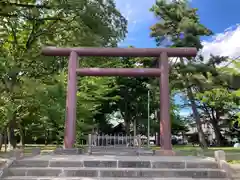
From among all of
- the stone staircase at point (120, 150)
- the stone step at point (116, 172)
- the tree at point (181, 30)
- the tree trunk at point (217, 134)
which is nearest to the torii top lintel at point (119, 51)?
the stone staircase at point (120, 150)

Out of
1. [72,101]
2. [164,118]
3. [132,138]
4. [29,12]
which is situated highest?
[29,12]

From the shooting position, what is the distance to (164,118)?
979cm

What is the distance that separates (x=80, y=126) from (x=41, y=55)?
742cm

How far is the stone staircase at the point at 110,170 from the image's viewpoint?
5953 mm

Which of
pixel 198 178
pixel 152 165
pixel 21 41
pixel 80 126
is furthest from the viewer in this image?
pixel 80 126

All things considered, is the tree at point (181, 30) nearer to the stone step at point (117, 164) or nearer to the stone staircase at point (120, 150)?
the stone staircase at point (120, 150)

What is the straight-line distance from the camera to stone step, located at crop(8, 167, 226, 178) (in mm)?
6000

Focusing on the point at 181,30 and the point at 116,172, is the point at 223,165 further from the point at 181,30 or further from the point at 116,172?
the point at 181,30

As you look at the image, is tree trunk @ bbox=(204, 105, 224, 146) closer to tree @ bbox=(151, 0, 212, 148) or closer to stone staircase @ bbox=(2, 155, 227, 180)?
tree @ bbox=(151, 0, 212, 148)

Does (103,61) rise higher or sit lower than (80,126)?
higher

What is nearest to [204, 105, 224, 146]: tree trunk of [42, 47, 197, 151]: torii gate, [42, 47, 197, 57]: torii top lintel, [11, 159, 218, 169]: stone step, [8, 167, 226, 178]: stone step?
[42, 47, 197, 57]: torii top lintel

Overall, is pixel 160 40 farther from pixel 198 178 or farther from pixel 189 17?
pixel 198 178

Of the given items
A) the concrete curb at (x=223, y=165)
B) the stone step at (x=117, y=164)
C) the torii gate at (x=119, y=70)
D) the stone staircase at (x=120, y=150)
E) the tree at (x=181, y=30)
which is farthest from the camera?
the tree at (x=181, y=30)

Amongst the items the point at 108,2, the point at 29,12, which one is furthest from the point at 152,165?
the point at 29,12
